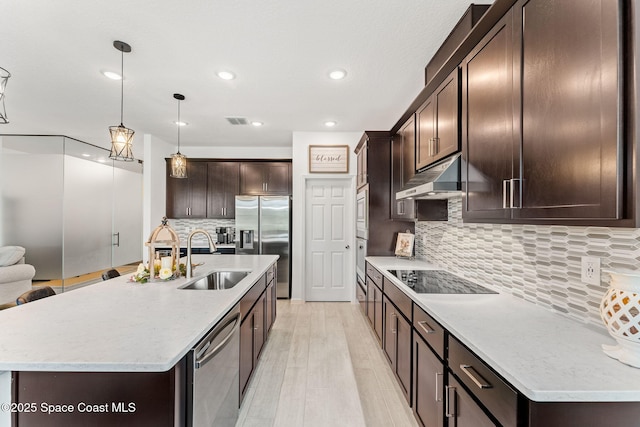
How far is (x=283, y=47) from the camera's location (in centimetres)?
236

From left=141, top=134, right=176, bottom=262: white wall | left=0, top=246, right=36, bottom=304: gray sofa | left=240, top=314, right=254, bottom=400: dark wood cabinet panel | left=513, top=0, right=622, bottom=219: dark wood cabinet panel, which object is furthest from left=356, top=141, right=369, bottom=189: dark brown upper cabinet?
left=0, top=246, right=36, bottom=304: gray sofa

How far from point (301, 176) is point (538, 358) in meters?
3.97

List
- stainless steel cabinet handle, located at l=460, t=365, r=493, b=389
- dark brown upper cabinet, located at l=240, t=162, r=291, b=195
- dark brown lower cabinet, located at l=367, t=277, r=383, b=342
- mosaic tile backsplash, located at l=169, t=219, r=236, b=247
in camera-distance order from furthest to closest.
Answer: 1. mosaic tile backsplash, located at l=169, t=219, r=236, b=247
2. dark brown upper cabinet, located at l=240, t=162, r=291, b=195
3. dark brown lower cabinet, located at l=367, t=277, r=383, b=342
4. stainless steel cabinet handle, located at l=460, t=365, r=493, b=389

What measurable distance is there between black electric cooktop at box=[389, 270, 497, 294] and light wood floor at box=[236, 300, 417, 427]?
0.90 meters

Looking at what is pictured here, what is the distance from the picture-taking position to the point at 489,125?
1550mm

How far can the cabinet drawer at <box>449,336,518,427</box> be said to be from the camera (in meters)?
0.95

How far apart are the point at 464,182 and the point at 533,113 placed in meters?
0.64

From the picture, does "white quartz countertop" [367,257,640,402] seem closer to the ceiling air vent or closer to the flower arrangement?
the flower arrangement

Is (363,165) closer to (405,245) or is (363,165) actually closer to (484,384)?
(405,245)

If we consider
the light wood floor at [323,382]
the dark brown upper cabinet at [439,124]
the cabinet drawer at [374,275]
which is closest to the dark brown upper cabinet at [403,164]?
the dark brown upper cabinet at [439,124]

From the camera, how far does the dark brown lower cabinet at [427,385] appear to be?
1487 millimetres

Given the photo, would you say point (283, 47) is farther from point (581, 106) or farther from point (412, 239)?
point (412, 239)

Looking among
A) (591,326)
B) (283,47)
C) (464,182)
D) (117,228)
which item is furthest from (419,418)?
(117,228)

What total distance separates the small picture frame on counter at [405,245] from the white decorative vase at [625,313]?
95.3 inches
